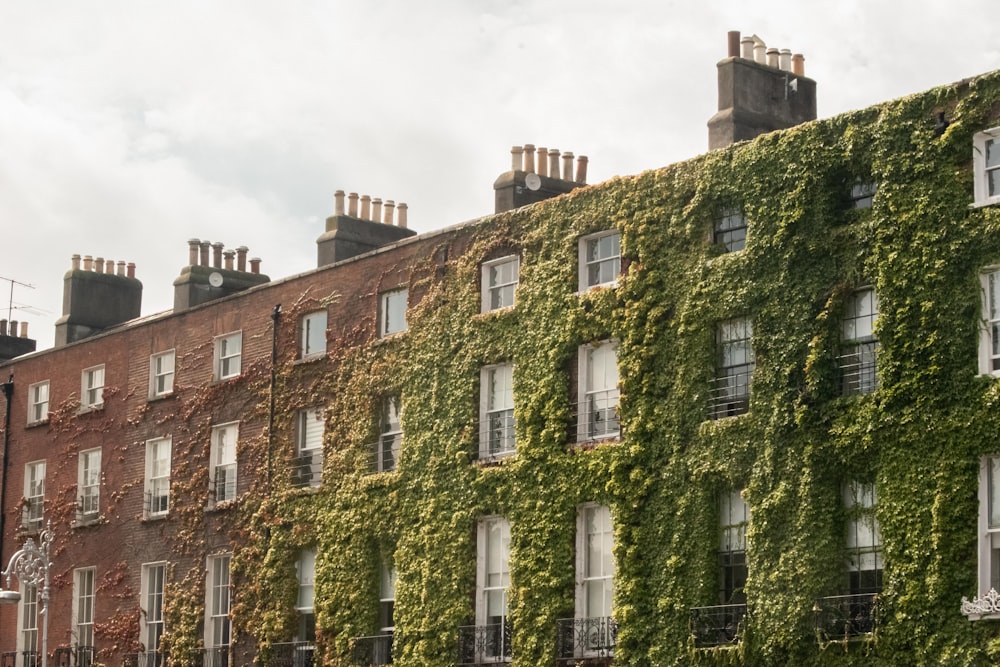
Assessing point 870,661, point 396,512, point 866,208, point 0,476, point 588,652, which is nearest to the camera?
point 870,661

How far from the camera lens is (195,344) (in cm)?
4978

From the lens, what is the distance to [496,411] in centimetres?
4025

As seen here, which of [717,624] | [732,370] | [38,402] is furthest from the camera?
[38,402]

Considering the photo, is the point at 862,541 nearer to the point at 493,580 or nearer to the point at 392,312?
the point at 493,580

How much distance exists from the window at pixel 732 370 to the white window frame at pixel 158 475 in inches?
753

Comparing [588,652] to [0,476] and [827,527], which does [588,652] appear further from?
[0,476]

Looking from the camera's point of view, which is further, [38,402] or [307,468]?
[38,402]

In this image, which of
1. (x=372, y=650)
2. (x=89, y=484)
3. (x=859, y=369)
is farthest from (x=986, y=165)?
(x=89, y=484)

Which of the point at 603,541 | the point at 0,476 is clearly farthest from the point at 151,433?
the point at 603,541

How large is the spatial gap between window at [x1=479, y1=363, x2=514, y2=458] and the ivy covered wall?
249mm

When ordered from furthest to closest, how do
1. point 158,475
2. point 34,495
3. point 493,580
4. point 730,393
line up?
point 34,495 < point 158,475 < point 493,580 < point 730,393

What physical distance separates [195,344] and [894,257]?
898 inches

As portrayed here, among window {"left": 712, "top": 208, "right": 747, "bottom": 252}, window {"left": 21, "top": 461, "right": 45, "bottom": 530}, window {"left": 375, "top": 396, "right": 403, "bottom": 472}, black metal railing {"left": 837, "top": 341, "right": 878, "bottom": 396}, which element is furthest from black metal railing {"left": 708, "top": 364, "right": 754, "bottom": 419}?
window {"left": 21, "top": 461, "right": 45, "bottom": 530}

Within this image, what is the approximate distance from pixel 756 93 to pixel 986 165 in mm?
7473
